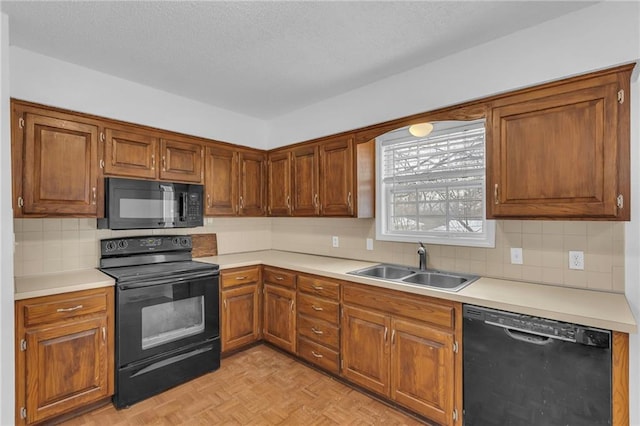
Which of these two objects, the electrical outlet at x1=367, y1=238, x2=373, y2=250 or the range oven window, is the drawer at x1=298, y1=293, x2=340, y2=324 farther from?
the range oven window

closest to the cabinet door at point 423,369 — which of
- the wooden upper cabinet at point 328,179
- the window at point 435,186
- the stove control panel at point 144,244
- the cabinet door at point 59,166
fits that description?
the window at point 435,186

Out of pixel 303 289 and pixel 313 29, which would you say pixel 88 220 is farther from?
pixel 313 29

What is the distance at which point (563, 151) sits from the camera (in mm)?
1796

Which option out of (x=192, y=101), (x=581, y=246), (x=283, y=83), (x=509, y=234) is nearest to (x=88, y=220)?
(x=192, y=101)

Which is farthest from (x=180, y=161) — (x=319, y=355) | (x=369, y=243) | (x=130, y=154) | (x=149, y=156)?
(x=319, y=355)

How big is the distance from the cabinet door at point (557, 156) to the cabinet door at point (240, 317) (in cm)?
231

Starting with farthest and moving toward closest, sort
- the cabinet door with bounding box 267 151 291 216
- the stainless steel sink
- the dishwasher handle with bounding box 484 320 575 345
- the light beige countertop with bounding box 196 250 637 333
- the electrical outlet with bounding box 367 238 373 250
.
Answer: the cabinet door with bounding box 267 151 291 216, the electrical outlet with bounding box 367 238 373 250, the stainless steel sink, the dishwasher handle with bounding box 484 320 575 345, the light beige countertop with bounding box 196 250 637 333

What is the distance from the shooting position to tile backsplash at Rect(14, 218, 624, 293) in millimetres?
1918

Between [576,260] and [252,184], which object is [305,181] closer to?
[252,184]

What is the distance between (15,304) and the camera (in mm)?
1926

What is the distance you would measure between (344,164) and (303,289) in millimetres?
1228

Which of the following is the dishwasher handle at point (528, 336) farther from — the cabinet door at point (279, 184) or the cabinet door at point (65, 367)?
the cabinet door at point (65, 367)

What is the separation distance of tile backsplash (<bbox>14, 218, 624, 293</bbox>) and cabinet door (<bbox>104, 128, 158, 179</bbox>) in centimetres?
54

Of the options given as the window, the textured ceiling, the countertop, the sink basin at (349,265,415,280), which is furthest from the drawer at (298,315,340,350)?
the textured ceiling
